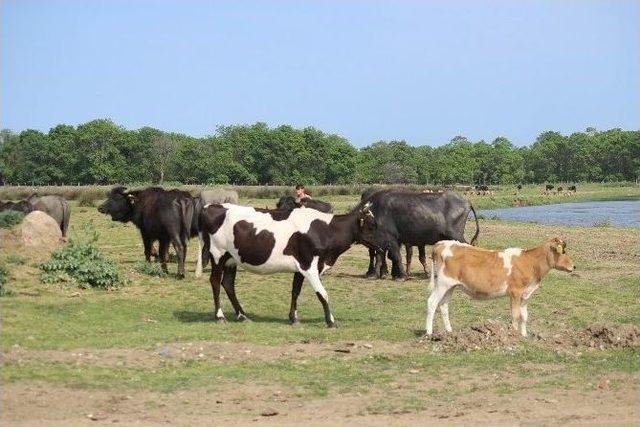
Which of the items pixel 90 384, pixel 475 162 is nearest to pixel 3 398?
pixel 90 384

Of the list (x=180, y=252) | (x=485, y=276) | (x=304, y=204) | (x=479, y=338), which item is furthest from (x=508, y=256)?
(x=304, y=204)

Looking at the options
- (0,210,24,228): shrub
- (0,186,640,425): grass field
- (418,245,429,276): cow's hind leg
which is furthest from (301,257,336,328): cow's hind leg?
(0,210,24,228): shrub

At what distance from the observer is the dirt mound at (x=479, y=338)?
1238cm

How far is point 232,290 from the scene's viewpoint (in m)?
15.1

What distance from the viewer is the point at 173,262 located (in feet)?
76.2

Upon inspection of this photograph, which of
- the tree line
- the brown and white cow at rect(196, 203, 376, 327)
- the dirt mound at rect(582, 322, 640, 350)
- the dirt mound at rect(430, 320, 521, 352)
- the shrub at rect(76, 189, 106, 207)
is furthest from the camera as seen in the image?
the tree line

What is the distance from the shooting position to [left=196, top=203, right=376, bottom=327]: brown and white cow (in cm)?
1459

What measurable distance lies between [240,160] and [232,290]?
328ft

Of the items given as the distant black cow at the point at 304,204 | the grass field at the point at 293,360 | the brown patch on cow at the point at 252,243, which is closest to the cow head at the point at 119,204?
the distant black cow at the point at 304,204

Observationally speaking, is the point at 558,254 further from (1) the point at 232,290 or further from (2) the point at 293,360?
(1) the point at 232,290

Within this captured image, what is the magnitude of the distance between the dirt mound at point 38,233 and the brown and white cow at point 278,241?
537cm

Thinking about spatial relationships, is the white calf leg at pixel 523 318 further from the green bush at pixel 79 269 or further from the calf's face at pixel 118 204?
the calf's face at pixel 118 204

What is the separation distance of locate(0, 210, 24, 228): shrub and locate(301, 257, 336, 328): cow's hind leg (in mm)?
8601

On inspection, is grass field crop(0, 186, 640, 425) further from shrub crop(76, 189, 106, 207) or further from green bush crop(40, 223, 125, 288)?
shrub crop(76, 189, 106, 207)
